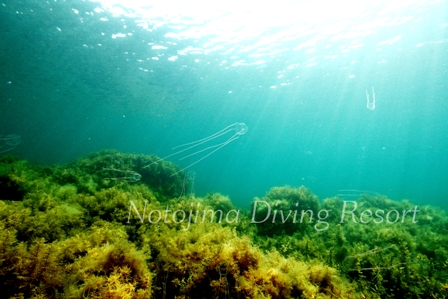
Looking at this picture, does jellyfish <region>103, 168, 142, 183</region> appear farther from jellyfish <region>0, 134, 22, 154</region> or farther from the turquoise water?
the turquoise water

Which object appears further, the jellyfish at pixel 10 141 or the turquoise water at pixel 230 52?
the turquoise water at pixel 230 52

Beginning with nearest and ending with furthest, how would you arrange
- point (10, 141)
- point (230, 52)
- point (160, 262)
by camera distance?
point (160, 262), point (10, 141), point (230, 52)

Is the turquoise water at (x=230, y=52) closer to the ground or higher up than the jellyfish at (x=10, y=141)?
higher up

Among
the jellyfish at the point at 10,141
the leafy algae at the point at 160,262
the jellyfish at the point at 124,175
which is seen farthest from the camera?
the jellyfish at the point at 10,141

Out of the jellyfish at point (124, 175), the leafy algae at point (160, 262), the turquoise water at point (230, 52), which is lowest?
the leafy algae at point (160, 262)

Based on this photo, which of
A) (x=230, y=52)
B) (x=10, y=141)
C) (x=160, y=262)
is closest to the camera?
(x=160, y=262)

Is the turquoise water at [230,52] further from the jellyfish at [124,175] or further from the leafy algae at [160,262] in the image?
the leafy algae at [160,262]

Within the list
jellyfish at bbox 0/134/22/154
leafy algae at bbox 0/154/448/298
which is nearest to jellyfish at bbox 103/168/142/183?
leafy algae at bbox 0/154/448/298

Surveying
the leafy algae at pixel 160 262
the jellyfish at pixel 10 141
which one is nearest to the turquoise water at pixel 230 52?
the jellyfish at pixel 10 141

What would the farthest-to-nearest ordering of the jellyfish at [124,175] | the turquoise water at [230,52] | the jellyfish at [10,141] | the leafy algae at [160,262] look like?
the turquoise water at [230,52], the jellyfish at [10,141], the jellyfish at [124,175], the leafy algae at [160,262]

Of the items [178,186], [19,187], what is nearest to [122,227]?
[19,187]

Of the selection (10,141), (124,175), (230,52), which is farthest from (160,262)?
(230,52)

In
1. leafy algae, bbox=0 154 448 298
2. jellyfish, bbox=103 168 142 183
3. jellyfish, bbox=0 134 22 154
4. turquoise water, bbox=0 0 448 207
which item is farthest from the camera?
turquoise water, bbox=0 0 448 207

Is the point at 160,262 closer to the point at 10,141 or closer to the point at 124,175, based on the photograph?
the point at 124,175
